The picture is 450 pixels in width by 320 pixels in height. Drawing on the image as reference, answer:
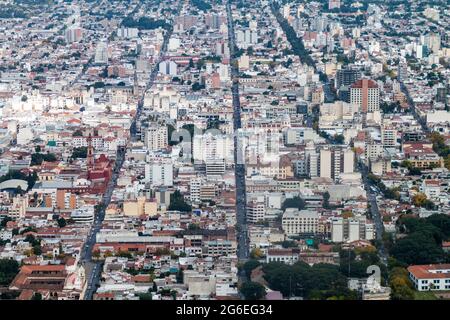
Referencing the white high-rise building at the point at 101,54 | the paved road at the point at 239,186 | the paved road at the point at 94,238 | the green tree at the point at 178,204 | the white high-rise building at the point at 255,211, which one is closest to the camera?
the paved road at the point at 94,238

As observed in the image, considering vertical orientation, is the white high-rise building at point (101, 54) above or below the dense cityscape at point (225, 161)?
above

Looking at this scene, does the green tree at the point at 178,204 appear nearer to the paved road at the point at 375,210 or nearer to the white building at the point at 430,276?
the paved road at the point at 375,210

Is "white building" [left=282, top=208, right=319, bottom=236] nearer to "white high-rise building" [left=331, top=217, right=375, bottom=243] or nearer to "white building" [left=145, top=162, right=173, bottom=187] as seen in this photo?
"white high-rise building" [left=331, top=217, right=375, bottom=243]

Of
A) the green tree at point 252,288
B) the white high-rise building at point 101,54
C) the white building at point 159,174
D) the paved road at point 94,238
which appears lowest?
the paved road at point 94,238

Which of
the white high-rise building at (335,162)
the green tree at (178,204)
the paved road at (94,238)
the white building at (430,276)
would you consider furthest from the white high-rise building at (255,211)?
the white building at (430,276)

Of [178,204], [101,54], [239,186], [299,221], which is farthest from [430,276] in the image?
[101,54]

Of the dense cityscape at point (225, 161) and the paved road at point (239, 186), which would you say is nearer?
the dense cityscape at point (225, 161)

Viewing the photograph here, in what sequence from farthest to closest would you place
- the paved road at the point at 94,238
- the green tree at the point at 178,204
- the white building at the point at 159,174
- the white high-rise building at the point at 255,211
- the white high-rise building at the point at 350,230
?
the white building at the point at 159,174 < the green tree at the point at 178,204 < the white high-rise building at the point at 255,211 < the white high-rise building at the point at 350,230 < the paved road at the point at 94,238

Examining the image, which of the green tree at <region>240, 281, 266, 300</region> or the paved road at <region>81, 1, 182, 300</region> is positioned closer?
the green tree at <region>240, 281, 266, 300</region>

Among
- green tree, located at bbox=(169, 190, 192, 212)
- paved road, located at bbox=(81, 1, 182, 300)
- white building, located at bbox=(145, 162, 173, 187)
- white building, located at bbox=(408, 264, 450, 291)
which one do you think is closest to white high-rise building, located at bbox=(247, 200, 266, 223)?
green tree, located at bbox=(169, 190, 192, 212)
